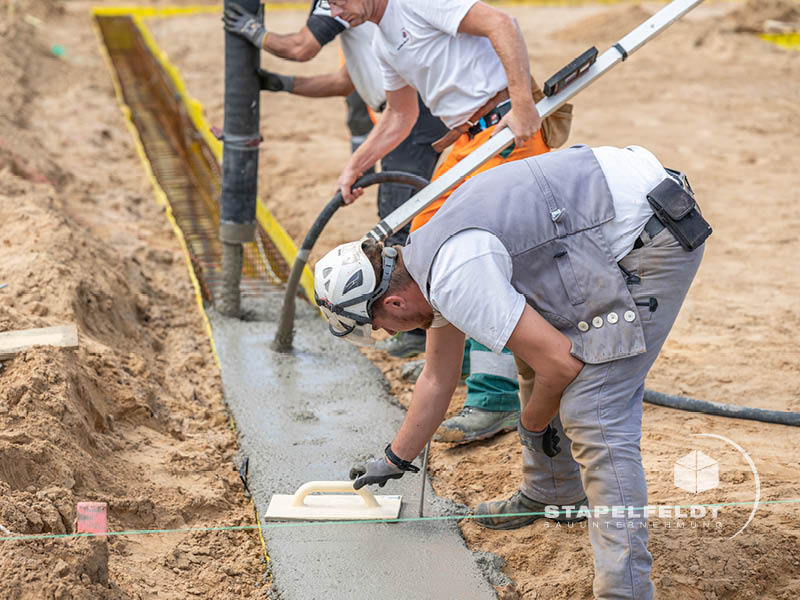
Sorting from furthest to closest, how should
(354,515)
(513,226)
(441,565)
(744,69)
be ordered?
(744,69)
(354,515)
(441,565)
(513,226)

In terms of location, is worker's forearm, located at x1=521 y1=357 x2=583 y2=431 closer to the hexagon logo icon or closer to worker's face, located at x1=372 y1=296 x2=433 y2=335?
worker's face, located at x1=372 y1=296 x2=433 y2=335

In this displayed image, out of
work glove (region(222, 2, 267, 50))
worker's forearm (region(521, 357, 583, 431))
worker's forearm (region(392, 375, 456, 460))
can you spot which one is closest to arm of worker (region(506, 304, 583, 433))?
worker's forearm (region(521, 357, 583, 431))

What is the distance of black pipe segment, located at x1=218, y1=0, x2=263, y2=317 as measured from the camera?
4.87m

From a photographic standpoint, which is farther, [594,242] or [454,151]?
[454,151]

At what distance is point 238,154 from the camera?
16.7 feet

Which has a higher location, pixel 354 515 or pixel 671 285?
pixel 671 285

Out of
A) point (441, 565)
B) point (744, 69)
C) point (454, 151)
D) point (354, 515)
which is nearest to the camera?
point (441, 565)

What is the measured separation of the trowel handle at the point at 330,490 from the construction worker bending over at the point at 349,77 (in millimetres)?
1530

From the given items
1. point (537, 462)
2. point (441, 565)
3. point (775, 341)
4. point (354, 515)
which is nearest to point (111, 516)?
point (354, 515)

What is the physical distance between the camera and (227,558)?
10.7 feet

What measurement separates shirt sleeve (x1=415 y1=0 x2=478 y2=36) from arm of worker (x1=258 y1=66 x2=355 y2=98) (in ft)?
4.19

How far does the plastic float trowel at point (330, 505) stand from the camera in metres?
3.39

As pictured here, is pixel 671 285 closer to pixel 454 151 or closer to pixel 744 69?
pixel 454 151

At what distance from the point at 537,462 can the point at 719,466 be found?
84 centimetres
